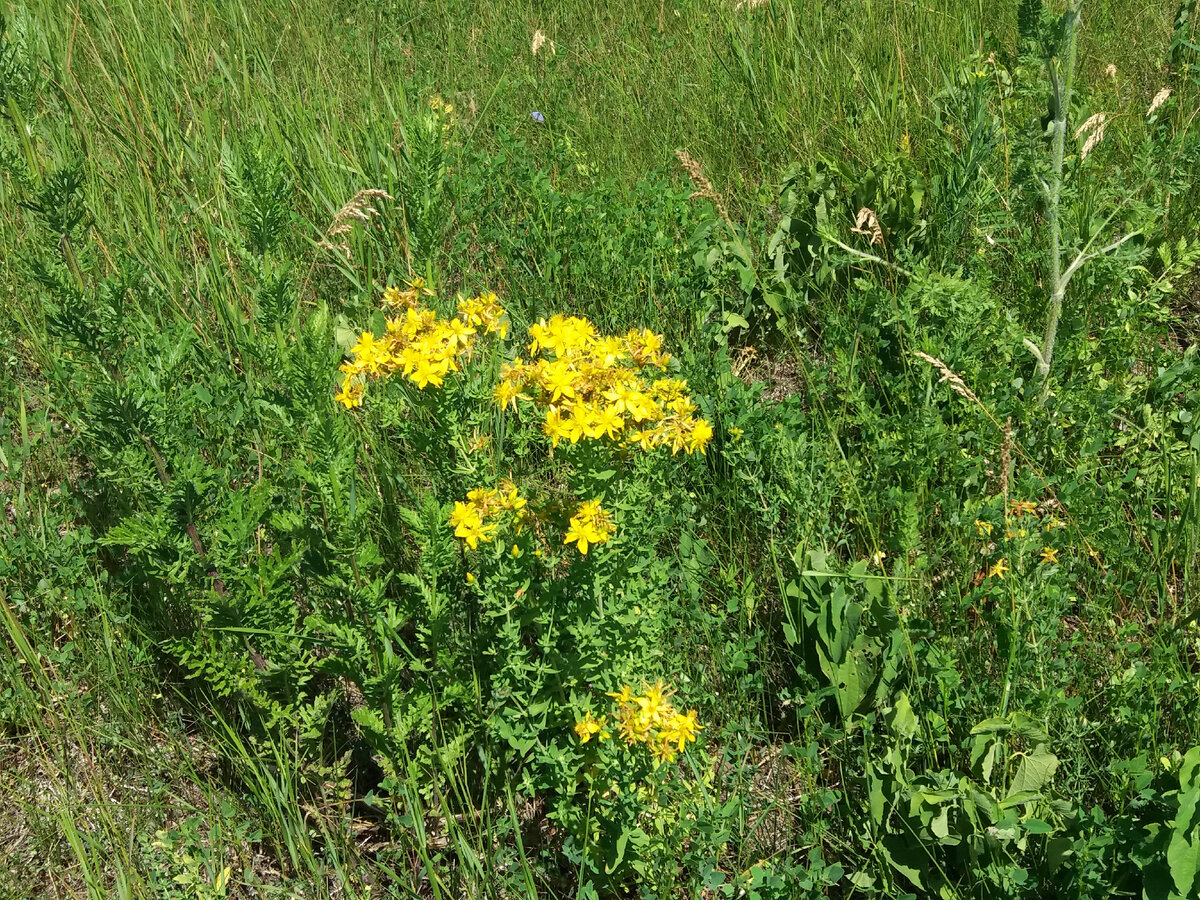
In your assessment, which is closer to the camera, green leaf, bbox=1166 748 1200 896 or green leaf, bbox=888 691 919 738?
green leaf, bbox=1166 748 1200 896

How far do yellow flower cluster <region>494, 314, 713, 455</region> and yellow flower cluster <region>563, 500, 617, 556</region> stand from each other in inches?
5.0

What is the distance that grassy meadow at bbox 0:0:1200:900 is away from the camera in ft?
5.72

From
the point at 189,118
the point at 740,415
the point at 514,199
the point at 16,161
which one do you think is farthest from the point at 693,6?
the point at 16,161

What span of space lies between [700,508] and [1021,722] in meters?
0.94

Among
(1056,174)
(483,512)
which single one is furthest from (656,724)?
(1056,174)

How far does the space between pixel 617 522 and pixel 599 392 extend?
29cm

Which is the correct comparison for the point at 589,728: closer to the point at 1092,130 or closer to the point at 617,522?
the point at 617,522

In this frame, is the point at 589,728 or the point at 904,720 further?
the point at 904,720

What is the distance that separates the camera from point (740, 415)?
237 centimetres

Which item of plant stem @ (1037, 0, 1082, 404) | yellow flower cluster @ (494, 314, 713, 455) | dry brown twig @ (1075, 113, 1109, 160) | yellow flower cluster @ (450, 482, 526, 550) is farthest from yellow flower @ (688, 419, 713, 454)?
dry brown twig @ (1075, 113, 1109, 160)

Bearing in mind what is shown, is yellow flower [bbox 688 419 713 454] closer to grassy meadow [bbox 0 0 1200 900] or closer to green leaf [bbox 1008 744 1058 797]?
grassy meadow [bbox 0 0 1200 900]

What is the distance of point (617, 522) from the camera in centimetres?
178

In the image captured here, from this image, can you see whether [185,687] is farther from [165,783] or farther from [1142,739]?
[1142,739]

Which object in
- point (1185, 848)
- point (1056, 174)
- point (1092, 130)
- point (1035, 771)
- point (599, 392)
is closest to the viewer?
point (1185, 848)
